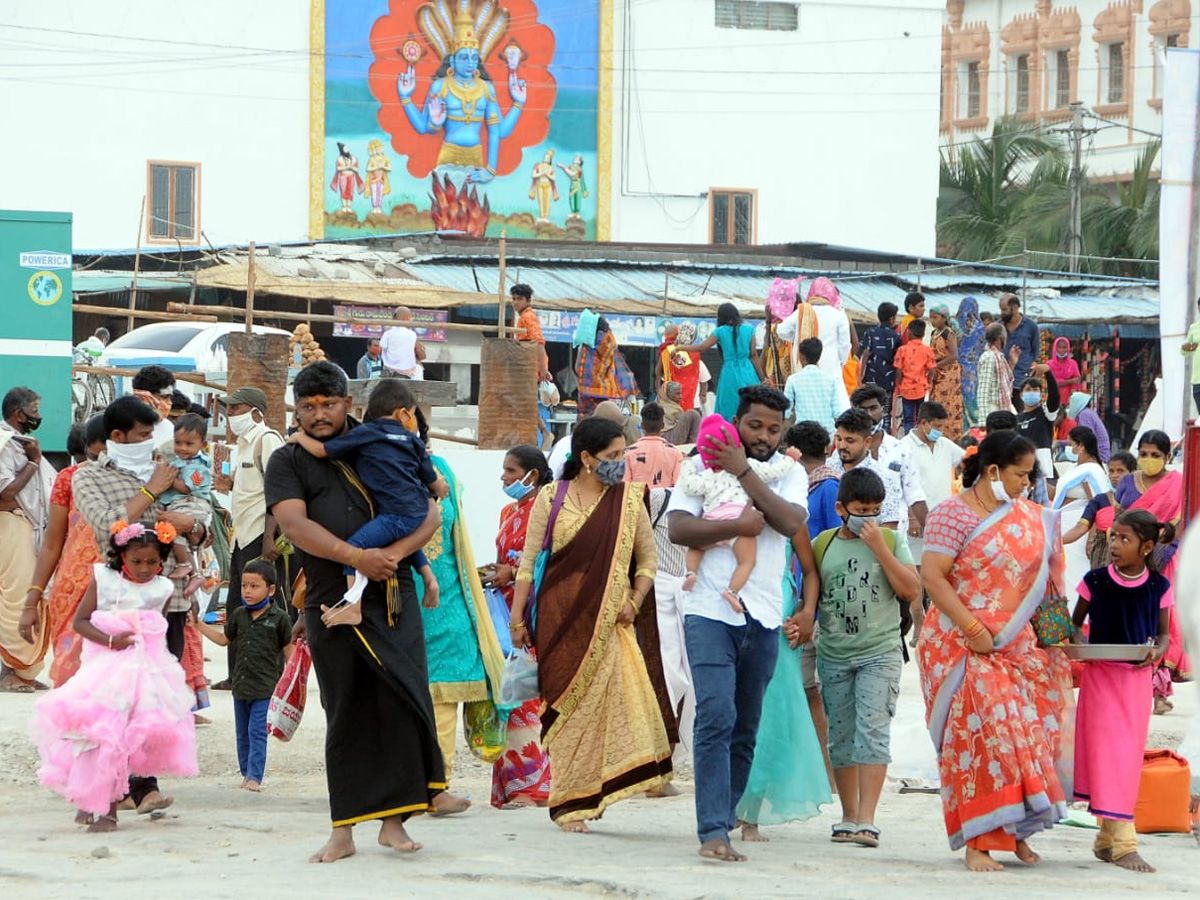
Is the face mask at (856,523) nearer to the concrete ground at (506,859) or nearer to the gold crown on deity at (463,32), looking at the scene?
the concrete ground at (506,859)

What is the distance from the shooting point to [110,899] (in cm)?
594

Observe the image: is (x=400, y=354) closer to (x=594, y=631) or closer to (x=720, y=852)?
(x=594, y=631)

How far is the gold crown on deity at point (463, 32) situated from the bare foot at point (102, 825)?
30948 mm

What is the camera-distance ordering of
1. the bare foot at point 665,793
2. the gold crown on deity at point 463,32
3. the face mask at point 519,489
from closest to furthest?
the bare foot at point 665,793 < the face mask at point 519,489 < the gold crown on deity at point 463,32

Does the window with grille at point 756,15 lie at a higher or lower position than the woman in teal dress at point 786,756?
Result: higher

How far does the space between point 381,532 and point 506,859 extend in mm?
1253

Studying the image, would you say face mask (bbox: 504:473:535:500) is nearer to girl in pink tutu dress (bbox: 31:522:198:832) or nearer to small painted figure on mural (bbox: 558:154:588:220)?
girl in pink tutu dress (bbox: 31:522:198:832)

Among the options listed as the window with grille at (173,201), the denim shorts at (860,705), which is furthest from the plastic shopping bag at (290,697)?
the window with grille at (173,201)

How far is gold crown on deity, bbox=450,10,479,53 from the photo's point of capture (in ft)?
121

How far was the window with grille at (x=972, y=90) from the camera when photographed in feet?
178

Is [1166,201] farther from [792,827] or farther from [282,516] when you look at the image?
[282,516]

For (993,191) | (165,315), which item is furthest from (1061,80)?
(165,315)

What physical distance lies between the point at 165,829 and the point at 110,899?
1400 millimetres

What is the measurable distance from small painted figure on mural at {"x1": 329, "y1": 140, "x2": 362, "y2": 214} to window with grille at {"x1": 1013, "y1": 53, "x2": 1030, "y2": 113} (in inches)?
954
